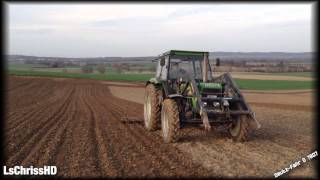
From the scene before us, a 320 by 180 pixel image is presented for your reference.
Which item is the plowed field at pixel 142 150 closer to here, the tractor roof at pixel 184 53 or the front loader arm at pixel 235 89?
the front loader arm at pixel 235 89

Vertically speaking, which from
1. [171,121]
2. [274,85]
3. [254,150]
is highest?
[171,121]

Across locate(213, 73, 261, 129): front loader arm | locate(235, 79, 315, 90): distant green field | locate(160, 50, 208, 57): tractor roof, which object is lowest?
locate(235, 79, 315, 90): distant green field

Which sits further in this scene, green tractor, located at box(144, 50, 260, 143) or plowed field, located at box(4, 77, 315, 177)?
green tractor, located at box(144, 50, 260, 143)

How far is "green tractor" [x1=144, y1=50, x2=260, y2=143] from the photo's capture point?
9461mm

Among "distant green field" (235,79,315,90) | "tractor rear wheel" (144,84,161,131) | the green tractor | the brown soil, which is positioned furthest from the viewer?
"distant green field" (235,79,315,90)

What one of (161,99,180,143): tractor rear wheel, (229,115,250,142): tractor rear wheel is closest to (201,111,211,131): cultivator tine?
(161,99,180,143): tractor rear wheel

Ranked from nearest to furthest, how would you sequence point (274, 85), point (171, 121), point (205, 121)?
point (205, 121), point (171, 121), point (274, 85)

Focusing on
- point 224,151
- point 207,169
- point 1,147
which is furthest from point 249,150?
point 1,147

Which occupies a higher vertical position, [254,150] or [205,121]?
[205,121]

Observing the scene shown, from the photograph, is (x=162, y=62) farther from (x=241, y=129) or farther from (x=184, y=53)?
(x=241, y=129)

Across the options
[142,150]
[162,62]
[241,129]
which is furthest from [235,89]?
[142,150]

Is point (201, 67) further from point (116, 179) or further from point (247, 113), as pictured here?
point (116, 179)

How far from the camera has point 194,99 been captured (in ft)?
31.7

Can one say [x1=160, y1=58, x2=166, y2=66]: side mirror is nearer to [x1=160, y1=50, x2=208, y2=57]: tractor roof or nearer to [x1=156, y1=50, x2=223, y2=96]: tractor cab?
[x1=156, y1=50, x2=223, y2=96]: tractor cab
